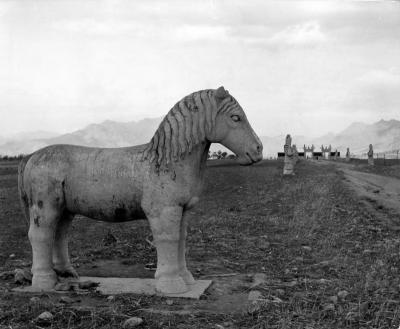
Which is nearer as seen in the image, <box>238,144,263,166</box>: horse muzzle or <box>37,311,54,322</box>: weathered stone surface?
<box>37,311,54,322</box>: weathered stone surface

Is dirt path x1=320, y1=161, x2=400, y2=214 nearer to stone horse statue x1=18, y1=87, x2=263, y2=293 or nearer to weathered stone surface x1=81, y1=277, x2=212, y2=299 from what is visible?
weathered stone surface x1=81, y1=277, x2=212, y2=299

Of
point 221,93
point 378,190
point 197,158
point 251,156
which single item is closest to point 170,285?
point 197,158

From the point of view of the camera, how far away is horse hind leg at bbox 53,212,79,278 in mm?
6988

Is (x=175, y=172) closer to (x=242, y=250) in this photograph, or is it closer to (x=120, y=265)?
(x=120, y=265)

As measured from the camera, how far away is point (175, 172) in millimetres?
6238

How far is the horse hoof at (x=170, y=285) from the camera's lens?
6.20 m

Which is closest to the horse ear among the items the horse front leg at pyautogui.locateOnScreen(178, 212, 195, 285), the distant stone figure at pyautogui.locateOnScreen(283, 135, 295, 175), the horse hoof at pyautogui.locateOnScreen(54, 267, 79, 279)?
the horse front leg at pyautogui.locateOnScreen(178, 212, 195, 285)

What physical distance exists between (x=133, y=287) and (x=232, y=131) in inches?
92.1

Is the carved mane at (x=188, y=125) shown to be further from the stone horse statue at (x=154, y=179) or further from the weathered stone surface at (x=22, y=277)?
the weathered stone surface at (x=22, y=277)

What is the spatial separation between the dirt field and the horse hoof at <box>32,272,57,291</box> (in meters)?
0.32

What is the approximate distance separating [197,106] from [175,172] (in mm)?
851

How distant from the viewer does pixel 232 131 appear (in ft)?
20.6

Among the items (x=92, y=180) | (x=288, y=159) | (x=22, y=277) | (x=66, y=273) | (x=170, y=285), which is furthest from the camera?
(x=288, y=159)

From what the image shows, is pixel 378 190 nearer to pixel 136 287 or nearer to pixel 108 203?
pixel 136 287
